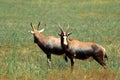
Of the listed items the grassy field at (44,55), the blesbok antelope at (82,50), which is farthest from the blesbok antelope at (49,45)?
the blesbok antelope at (82,50)

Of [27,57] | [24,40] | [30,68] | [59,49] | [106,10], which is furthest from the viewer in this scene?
[106,10]

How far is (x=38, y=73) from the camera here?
13.1m

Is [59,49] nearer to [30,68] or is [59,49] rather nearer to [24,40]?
[30,68]

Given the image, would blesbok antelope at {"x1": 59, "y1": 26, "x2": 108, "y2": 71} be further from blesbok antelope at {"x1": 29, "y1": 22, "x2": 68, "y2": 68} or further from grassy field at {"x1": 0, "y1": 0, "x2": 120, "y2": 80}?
blesbok antelope at {"x1": 29, "y1": 22, "x2": 68, "y2": 68}

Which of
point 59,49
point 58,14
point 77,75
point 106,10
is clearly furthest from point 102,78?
point 106,10

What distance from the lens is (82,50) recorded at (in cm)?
1541

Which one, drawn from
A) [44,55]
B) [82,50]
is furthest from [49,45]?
[44,55]

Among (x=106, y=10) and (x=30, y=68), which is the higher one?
(x=30, y=68)

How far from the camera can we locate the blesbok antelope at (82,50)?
15172 millimetres

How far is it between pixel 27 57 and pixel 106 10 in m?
39.2

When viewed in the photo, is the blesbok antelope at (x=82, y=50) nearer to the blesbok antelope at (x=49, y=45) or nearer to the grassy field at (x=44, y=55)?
the grassy field at (x=44, y=55)

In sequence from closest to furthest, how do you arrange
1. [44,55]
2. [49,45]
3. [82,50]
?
[82,50], [49,45], [44,55]

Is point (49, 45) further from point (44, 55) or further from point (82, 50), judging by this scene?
point (44, 55)

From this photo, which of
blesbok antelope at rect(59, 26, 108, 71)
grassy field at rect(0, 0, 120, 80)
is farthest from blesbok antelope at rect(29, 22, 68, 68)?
blesbok antelope at rect(59, 26, 108, 71)
